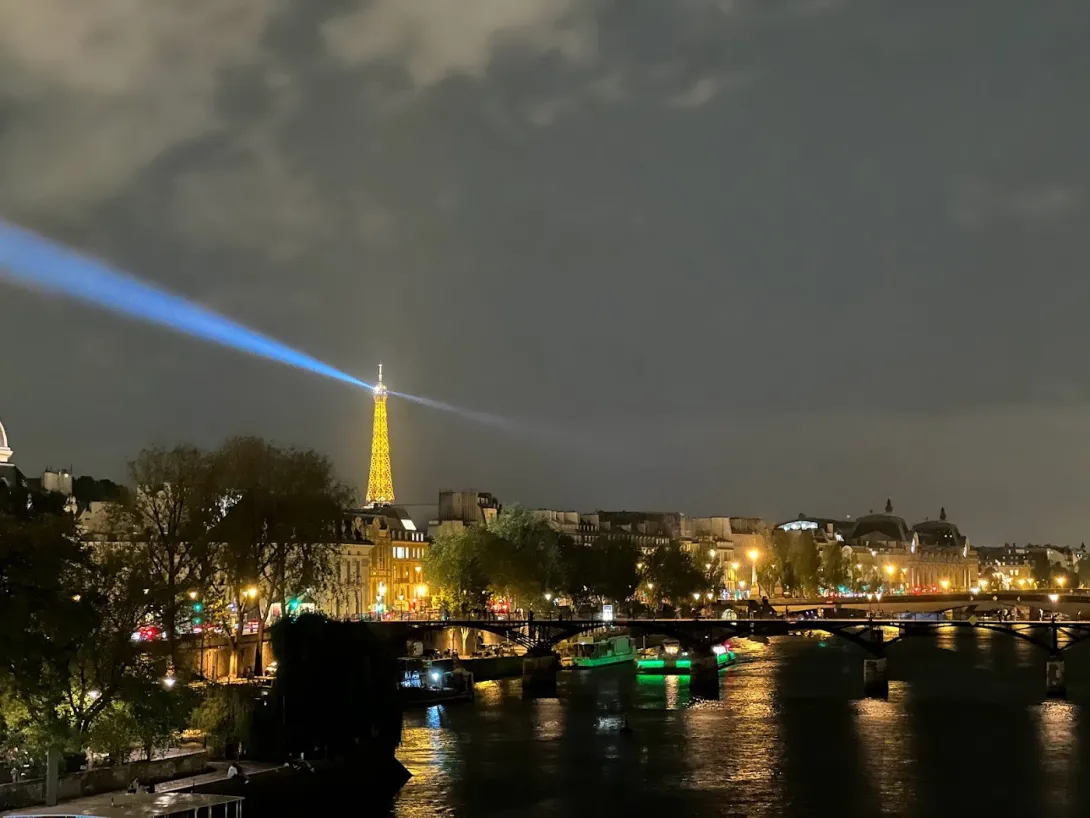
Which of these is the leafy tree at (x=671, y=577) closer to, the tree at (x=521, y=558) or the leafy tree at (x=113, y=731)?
the tree at (x=521, y=558)

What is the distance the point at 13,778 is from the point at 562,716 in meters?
40.1

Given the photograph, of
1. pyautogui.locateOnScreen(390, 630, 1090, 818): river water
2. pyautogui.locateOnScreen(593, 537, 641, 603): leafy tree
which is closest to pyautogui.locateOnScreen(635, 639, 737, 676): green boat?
pyautogui.locateOnScreen(390, 630, 1090, 818): river water

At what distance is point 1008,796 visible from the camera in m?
52.7

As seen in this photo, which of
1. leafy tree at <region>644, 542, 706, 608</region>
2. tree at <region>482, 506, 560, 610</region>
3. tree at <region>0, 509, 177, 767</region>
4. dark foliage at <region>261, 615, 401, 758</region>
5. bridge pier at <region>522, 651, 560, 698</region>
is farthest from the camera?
leafy tree at <region>644, 542, 706, 608</region>

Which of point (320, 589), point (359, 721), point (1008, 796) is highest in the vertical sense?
point (320, 589)

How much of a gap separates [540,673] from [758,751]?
104ft

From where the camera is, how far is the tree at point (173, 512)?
2571 inches

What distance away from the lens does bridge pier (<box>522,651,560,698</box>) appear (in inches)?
3595

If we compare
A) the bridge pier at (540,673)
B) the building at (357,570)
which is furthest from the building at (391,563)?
the bridge pier at (540,673)

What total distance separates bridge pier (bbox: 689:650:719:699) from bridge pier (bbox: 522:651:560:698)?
9.29 m

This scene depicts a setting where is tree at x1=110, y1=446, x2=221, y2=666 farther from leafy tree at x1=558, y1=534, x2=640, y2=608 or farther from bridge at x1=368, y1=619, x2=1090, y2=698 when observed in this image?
leafy tree at x1=558, y1=534, x2=640, y2=608

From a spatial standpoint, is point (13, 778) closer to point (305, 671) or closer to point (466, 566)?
point (305, 671)

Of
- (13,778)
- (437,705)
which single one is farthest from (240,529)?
(13,778)

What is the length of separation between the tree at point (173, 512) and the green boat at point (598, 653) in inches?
1987
